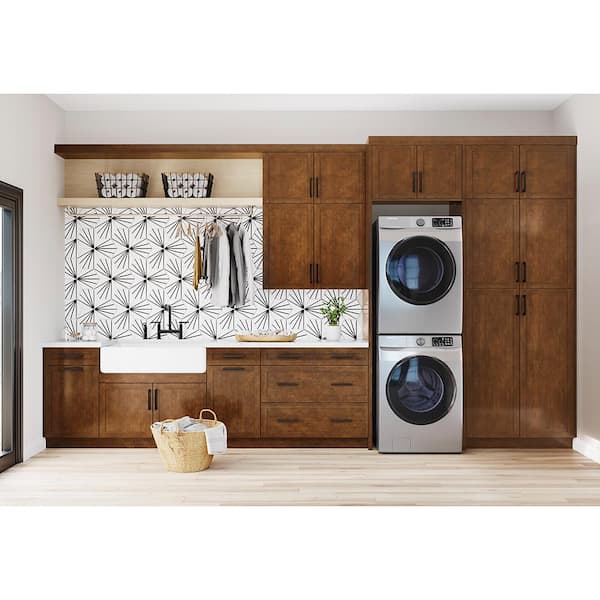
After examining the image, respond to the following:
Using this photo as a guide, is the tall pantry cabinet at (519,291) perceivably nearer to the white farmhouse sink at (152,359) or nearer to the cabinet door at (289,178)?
the cabinet door at (289,178)

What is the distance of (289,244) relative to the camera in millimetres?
4867

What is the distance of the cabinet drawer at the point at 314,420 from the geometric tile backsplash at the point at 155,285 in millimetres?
779

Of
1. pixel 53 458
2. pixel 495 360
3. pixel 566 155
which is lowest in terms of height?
pixel 53 458

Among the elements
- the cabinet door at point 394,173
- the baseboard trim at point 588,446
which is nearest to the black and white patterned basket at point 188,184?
the cabinet door at point 394,173

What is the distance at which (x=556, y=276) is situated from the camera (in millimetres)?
4750

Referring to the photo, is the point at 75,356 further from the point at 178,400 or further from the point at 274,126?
the point at 274,126

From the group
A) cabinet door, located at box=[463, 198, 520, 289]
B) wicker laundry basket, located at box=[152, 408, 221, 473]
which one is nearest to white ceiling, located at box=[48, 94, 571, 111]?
cabinet door, located at box=[463, 198, 520, 289]

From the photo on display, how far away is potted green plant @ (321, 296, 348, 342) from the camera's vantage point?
5.03 m

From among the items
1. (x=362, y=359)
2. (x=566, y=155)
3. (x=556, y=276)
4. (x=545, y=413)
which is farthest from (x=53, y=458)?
(x=566, y=155)
